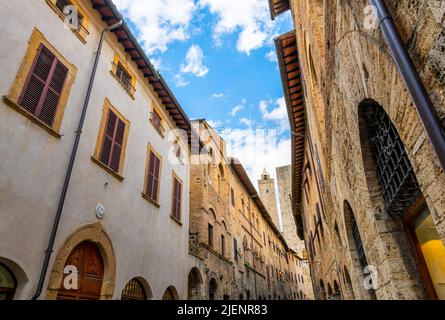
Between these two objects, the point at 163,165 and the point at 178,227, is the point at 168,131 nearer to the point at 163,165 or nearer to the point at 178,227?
the point at 163,165

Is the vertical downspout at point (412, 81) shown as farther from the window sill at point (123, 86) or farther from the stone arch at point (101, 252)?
the window sill at point (123, 86)

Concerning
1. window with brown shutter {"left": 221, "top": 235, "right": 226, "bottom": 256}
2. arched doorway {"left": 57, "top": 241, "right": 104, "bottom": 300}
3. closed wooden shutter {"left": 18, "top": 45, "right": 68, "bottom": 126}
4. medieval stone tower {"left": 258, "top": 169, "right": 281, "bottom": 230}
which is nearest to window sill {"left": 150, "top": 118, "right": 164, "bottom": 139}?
closed wooden shutter {"left": 18, "top": 45, "right": 68, "bottom": 126}

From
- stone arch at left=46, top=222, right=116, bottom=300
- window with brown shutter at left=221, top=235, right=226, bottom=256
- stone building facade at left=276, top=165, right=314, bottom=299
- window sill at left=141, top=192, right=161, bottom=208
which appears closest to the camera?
stone arch at left=46, top=222, right=116, bottom=300

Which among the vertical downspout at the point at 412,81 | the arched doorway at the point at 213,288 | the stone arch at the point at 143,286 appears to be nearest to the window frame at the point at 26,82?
the stone arch at the point at 143,286

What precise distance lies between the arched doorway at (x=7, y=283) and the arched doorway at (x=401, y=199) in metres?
5.87

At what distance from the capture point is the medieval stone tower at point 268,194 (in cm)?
4625

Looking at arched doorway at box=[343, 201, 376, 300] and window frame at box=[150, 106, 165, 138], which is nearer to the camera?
arched doorway at box=[343, 201, 376, 300]

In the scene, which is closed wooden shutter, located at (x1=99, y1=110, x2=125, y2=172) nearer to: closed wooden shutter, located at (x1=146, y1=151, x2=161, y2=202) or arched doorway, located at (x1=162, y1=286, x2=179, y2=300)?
closed wooden shutter, located at (x1=146, y1=151, x2=161, y2=202)

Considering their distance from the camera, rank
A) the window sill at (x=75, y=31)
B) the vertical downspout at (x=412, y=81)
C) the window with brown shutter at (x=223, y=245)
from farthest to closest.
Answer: the window with brown shutter at (x=223, y=245)
the window sill at (x=75, y=31)
the vertical downspout at (x=412, y=81)

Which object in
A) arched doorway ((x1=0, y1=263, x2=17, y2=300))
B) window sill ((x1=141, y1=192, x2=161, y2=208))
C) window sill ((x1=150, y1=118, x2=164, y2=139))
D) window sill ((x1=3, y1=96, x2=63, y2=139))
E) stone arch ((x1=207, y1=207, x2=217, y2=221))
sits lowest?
arched doorway ((x1=0, y1=263, x2=17, y2=300))

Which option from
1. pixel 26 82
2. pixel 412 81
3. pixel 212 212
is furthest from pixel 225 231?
pixel 412 81

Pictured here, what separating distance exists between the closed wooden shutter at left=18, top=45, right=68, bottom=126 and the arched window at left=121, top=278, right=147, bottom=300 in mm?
4463

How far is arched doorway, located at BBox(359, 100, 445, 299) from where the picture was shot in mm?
3510
